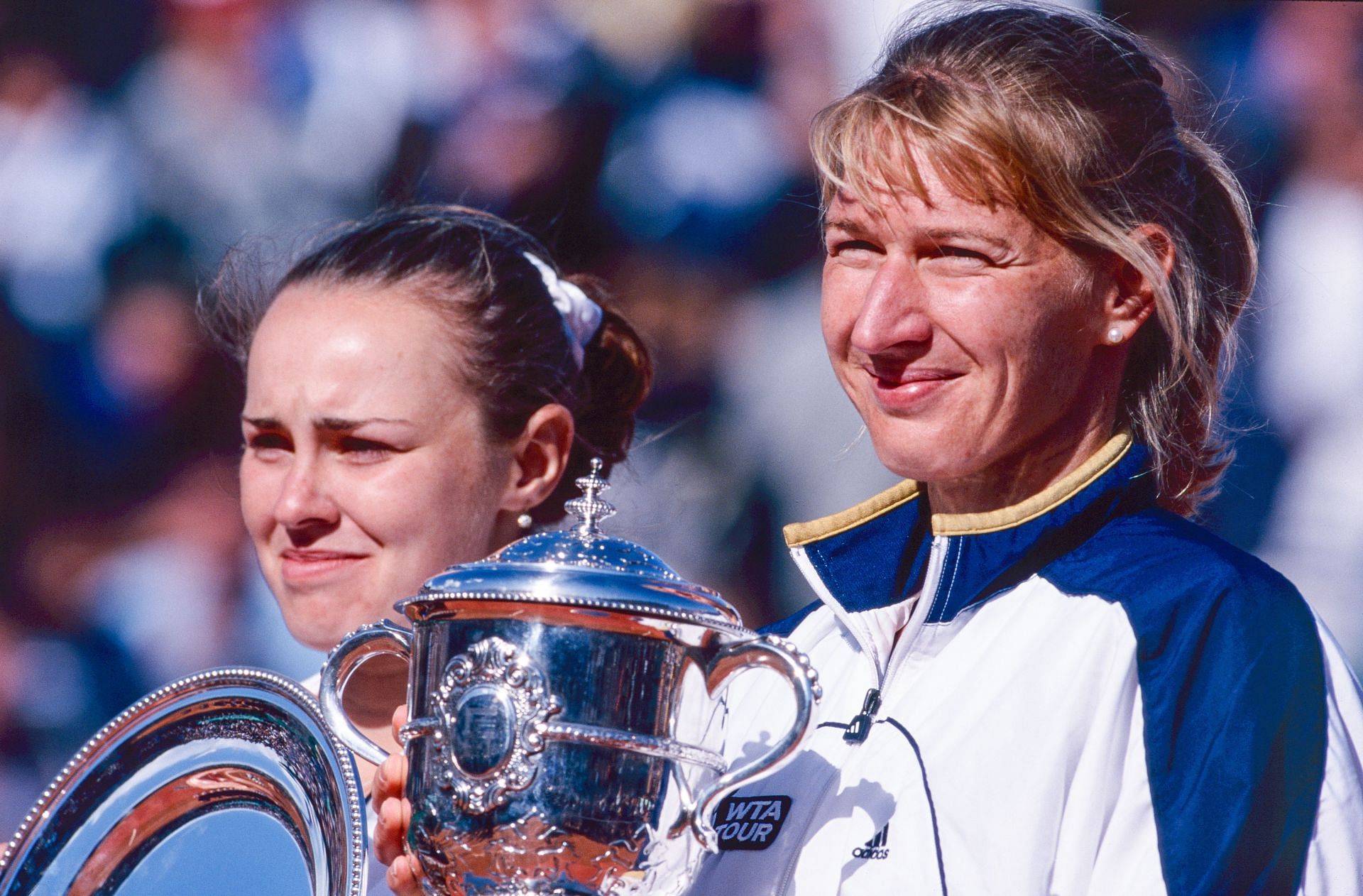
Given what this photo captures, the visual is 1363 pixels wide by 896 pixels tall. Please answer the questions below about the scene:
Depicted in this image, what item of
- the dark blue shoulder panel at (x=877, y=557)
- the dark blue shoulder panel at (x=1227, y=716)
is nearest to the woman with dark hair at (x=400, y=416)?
the dark blue shoulder panel at (x=877, y=557)

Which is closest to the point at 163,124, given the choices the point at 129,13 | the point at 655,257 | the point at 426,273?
the point at 129,13

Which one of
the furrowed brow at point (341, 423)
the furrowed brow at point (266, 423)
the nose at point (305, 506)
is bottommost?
the nose at point (305, 506)

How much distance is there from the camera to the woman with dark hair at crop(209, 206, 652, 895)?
77.7 inches

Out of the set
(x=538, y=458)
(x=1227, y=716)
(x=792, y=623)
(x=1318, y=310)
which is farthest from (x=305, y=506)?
(x=1318, y=310)

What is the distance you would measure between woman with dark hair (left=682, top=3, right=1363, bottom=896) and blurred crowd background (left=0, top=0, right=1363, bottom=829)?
1.42 meters

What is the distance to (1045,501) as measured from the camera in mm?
1481

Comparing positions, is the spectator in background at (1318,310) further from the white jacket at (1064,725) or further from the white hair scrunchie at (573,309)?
the white jacket at (1064,725)

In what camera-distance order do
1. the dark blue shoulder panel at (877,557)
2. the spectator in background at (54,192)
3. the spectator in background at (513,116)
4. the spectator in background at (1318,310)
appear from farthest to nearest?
the spectator in background at (54,192) → the spectator in background at (513,116) → the spectator in background at (1318,310) → the dark blue shoulder panel at (877,557)

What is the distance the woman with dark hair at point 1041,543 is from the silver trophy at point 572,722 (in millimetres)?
198

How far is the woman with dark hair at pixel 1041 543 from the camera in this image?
1.25 m

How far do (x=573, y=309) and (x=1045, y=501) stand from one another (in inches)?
38.6

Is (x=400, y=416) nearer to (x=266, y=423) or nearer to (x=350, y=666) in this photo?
(x=266, y=423)

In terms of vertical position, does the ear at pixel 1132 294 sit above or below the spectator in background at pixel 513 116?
A: below

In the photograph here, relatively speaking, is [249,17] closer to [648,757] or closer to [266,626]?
[266,626]
